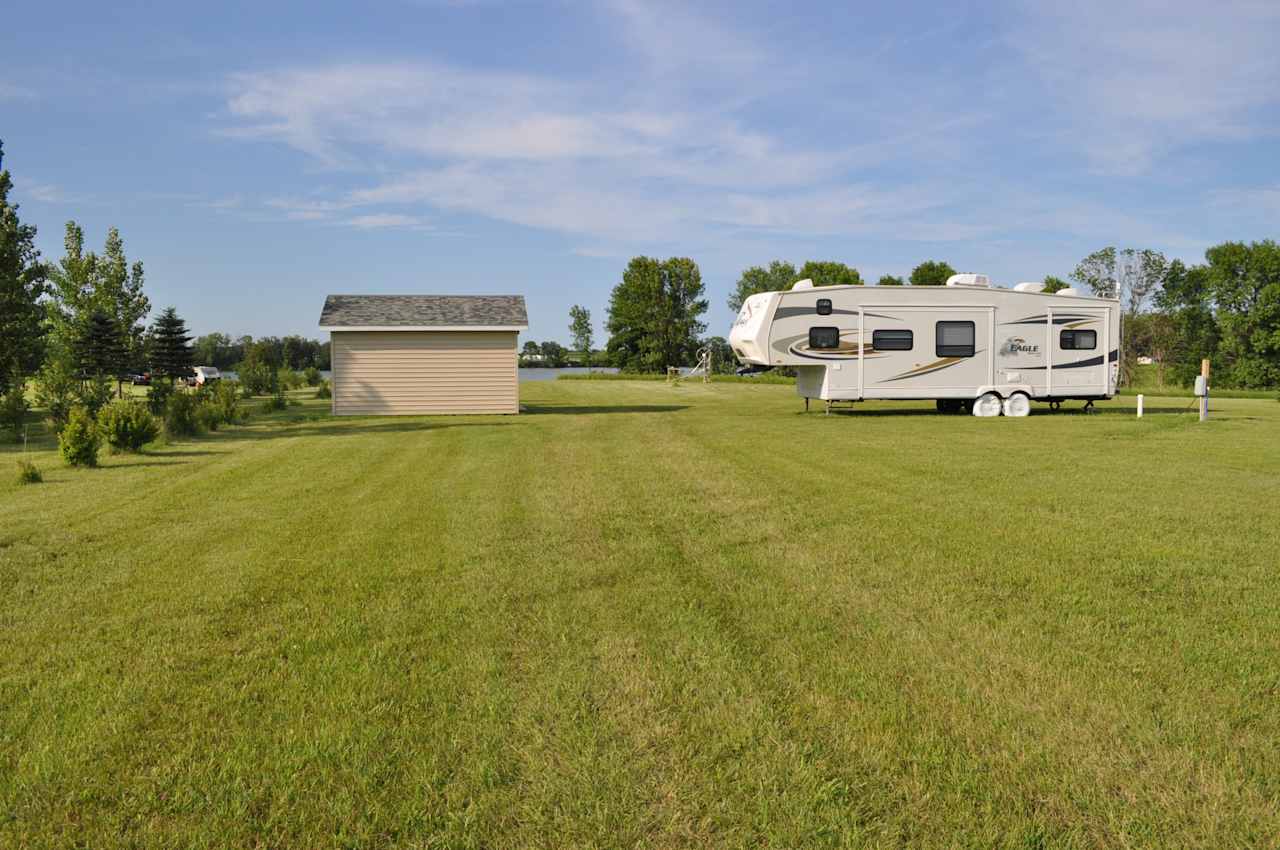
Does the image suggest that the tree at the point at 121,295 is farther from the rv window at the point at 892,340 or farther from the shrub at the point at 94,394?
the rv window at the point at 892,340

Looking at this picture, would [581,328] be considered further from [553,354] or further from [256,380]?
[256,380]

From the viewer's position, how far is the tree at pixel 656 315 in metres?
71.5

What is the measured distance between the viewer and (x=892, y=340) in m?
20.6

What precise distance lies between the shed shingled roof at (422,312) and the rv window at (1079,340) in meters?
12.9

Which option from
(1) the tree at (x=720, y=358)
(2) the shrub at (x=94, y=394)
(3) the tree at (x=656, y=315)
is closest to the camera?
(2) the shrub at (x=94, y=394)

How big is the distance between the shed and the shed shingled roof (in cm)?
3

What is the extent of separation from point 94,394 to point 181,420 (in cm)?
559

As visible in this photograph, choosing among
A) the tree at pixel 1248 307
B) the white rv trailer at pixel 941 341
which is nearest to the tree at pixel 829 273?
the tree at pixel 1248 307

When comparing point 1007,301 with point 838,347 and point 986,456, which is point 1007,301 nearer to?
point 838,347

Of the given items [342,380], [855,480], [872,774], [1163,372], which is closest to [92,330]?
[342,380]

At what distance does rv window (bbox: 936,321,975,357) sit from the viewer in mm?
20688

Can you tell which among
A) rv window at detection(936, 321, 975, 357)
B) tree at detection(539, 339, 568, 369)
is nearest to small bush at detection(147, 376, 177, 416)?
rv window at detection(936, 321, 975, 357)

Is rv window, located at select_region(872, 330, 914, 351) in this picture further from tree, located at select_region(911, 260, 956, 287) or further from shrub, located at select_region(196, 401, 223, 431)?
tree, located at select_region(911, 260, 956, 287)

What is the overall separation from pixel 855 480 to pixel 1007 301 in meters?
12.8
